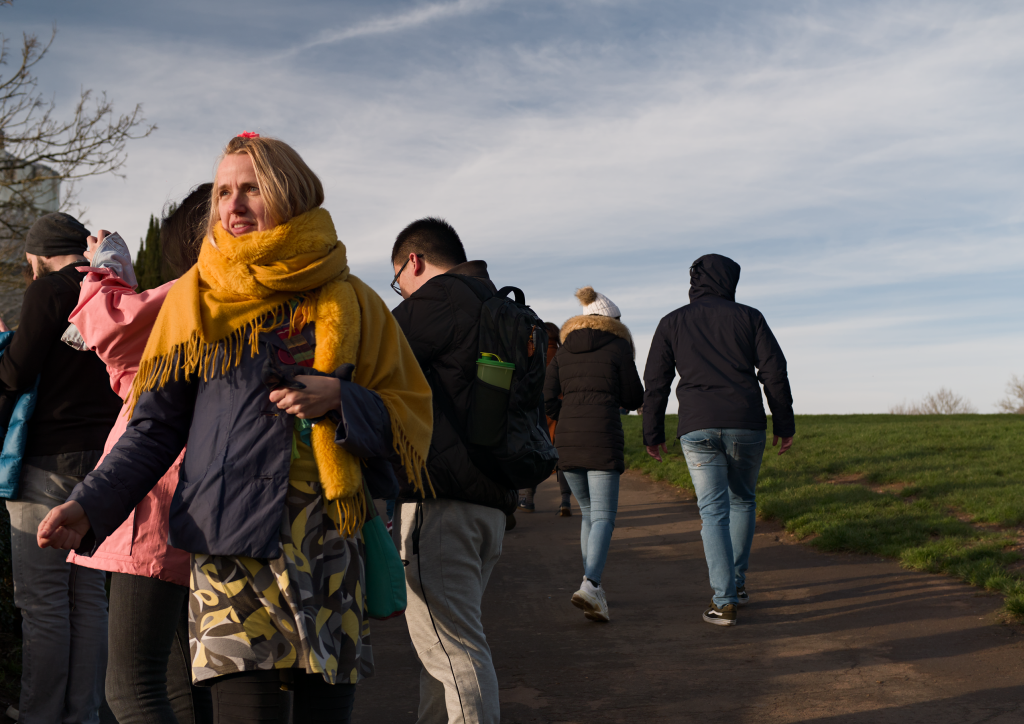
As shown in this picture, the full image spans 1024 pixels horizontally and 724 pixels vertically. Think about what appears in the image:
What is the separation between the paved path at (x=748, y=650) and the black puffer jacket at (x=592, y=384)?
1149 millimetres

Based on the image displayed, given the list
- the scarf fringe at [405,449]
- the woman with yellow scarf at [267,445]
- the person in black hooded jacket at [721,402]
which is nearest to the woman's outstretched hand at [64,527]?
the woman with yellow scarf at [267,445]

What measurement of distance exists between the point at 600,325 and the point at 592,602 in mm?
2053

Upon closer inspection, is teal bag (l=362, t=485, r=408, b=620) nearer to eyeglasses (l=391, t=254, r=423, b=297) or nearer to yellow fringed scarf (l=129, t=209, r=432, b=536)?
yellow fringed scarf (l=129, t=209, r=432, b=536)

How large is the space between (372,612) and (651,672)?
2993mm

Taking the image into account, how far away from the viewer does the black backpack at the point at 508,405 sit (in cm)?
321

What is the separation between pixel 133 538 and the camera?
8.77 feet

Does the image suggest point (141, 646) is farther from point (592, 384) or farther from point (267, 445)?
point (592, 384)

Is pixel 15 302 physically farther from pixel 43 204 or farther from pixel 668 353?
pixel 668 353

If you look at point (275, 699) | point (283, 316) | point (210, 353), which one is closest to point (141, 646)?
point (275, 699)

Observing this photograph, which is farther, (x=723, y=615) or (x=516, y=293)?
(x=723, y=615)

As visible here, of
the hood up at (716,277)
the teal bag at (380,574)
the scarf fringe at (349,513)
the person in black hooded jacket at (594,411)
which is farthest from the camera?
the hood up at (716,277)

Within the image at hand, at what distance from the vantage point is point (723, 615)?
593cm

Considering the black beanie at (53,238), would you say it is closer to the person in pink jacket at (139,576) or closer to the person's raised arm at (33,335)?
the person's raised arm at (33,335)

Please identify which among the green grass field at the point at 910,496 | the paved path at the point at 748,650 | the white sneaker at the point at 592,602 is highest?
the green grass field at the point at 910,496
